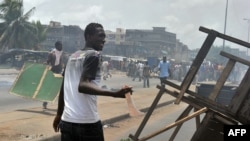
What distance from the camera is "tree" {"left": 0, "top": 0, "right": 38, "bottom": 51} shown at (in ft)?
124

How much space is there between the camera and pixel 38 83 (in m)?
9.16

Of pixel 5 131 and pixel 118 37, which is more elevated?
pixel 118 37

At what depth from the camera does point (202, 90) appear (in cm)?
1013

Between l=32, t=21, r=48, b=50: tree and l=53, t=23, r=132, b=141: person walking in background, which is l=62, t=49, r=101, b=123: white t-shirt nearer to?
l=53, t=23, r=132, b=141: person walking in background

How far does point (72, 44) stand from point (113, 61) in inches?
245

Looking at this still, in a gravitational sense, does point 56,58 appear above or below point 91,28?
below

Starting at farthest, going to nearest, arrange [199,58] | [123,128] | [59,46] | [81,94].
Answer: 1. [59,46]
2. [123,128]
3. [199,58]
4. [81,94]

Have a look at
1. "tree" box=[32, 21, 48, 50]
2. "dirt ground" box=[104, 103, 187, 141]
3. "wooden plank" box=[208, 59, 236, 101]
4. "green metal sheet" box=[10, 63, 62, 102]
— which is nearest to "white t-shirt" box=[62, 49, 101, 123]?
"wooden plank" box=[208, 59, 236, 101]

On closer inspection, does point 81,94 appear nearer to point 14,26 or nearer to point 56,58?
point 56,58

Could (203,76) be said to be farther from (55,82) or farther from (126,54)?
(55,82)

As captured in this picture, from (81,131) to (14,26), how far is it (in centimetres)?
3704

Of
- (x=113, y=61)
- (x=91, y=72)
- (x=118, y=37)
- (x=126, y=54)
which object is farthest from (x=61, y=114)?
(x=118, y=37)

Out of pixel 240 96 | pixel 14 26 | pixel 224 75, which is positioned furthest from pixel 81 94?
pixel 14 26

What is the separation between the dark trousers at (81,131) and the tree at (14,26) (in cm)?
3610
